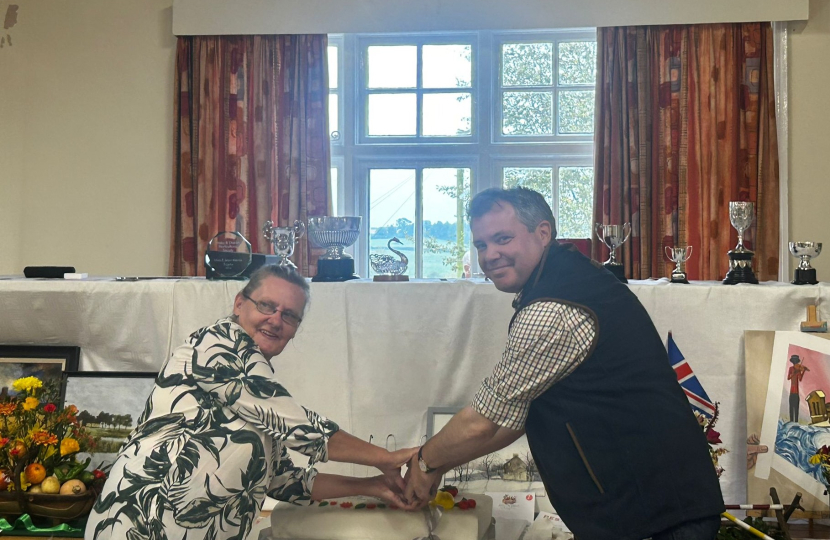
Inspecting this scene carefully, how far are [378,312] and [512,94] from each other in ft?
9.05

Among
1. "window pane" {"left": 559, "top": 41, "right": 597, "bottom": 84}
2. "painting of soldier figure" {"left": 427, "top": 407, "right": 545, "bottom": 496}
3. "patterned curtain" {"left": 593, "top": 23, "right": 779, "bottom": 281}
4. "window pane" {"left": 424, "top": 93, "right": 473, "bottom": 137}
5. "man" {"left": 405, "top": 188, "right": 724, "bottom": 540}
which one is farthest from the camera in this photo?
"window pane" {"left": 424, "top": 93, "right": 473, "bottom": 137}

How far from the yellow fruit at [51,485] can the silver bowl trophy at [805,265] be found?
2.31 m

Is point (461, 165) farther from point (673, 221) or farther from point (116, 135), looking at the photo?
→ point (116, 135)

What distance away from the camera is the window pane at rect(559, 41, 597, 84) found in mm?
4734

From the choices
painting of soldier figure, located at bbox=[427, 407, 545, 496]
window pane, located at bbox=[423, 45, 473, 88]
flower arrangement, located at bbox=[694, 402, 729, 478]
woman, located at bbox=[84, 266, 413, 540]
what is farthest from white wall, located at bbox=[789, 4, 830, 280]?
woman, located at bbox=[84, 266, 413, 540]

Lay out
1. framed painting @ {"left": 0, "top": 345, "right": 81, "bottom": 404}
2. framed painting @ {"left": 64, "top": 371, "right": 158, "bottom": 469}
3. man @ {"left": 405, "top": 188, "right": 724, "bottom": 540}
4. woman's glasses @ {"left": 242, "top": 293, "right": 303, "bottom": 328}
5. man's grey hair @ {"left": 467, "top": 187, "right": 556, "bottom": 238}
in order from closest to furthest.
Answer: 1. man @ {"left": 405, "top": 188, "right": 724, "bottom": 540}
2. man's grey hair @ {"left": 467, "top": 187, "right": 556, "bottom": 238}
3. woman's glasses @ {"left": 242, "top": 293, "right": 303, "bottom": 328}
4. framed painting @ {"left": 64, "top": 371, "right": 158, "bottom": 469}
5. framed painting @ {"left": 0, "top": 345, "right": 81, "bottom": 404}

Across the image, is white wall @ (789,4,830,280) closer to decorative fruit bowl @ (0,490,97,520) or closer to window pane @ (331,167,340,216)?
window pane @ (331,167,340,216)

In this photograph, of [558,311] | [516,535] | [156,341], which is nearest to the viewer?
[558,311]

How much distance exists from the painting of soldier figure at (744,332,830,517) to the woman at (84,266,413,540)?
1086 mm

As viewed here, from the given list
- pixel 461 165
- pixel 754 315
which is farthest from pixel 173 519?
pixel 461 165

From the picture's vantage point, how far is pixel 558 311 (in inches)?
65.0

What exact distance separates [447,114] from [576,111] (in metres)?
0.80

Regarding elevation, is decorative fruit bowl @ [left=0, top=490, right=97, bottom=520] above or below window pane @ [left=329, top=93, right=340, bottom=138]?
below

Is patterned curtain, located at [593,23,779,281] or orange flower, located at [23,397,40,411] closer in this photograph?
orange flower, located at [23,397,40,411]
